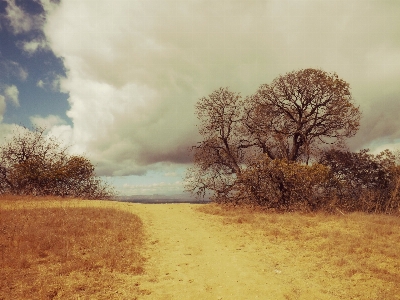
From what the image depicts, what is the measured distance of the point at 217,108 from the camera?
901 inches

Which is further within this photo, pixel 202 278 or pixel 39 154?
pixel 39 154

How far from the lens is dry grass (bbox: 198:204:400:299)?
6.84m

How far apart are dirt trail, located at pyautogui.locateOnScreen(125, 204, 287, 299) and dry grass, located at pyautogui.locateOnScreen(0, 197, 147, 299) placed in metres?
0.62

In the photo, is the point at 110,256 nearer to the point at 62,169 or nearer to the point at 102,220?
the point at 102,220

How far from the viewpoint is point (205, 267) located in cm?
795

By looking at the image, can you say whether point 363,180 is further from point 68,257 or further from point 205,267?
point 68,257

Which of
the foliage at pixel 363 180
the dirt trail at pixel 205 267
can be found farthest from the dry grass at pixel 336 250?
the foliage at pixel 363 180

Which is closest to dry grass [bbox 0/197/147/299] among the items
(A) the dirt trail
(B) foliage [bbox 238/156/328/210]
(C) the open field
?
(C) the open field

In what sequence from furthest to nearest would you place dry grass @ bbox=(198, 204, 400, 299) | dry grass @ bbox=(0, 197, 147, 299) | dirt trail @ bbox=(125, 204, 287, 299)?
dry grass @ bbox=(198, 204, 400, 299) → dirt trail @ bbox=(125, 204, 287, 299) → dry grass @ bbox=(0, 197, 147, 299)

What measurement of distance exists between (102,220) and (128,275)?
652cm

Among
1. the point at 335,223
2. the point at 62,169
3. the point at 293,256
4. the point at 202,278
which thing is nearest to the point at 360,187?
the point at 335,223

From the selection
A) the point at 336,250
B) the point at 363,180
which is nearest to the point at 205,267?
the point at 336,250

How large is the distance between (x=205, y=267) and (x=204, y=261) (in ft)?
1.75

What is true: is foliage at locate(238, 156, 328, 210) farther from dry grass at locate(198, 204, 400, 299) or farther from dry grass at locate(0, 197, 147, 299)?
dry grass at locate(0, 197, 147, 299)
